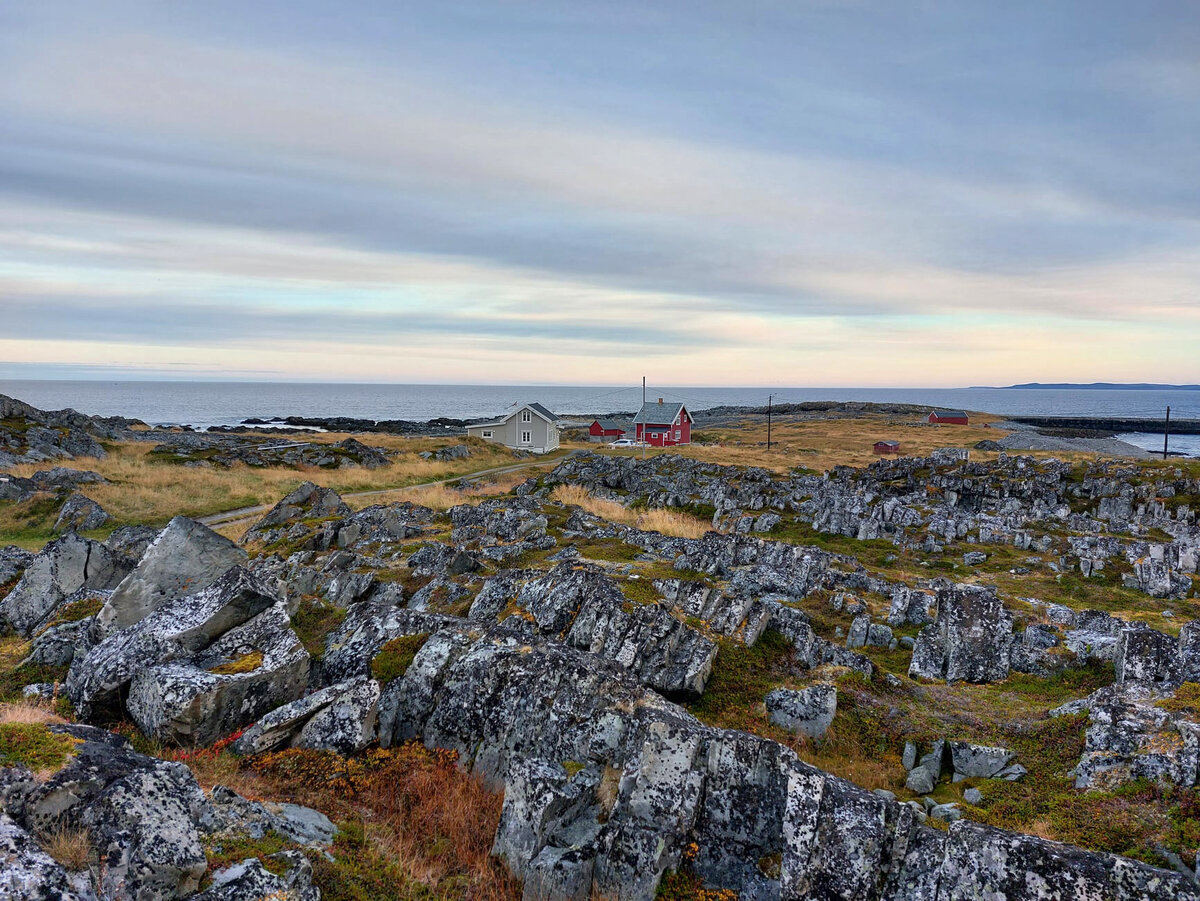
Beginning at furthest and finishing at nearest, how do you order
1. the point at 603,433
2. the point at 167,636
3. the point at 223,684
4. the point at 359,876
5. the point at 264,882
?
the point at 603,433 → the point at 167,636 → the point at 223,684 → the point at 359,876 → the point at 264,882

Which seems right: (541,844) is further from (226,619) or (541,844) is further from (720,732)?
(226,619)

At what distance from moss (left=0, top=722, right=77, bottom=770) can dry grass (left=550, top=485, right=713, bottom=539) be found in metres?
22.3

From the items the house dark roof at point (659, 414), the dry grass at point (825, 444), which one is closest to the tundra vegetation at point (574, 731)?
the dry grass at point (825, 444)

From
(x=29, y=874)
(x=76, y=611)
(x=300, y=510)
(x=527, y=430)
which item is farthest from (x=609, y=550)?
(x=527, y=430)

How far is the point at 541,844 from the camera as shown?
7.61 metres

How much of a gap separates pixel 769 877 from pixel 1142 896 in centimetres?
352

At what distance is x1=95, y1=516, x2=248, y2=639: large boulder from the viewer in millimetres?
12219

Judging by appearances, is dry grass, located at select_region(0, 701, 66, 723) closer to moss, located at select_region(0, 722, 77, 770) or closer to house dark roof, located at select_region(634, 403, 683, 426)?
moss, located at select_region(0, 722, 77, 770)

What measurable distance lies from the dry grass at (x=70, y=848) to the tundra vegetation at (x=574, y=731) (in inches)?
0.8

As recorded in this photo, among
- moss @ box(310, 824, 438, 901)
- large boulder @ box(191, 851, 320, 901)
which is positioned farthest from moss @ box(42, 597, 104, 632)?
large boulder @ box(191, 851, 320, 901)

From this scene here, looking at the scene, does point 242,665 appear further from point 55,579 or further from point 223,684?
point 55,579

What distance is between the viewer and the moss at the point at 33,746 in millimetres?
6211

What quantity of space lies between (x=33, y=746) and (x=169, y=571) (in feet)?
23.6

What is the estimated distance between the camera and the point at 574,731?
9.13 metres
